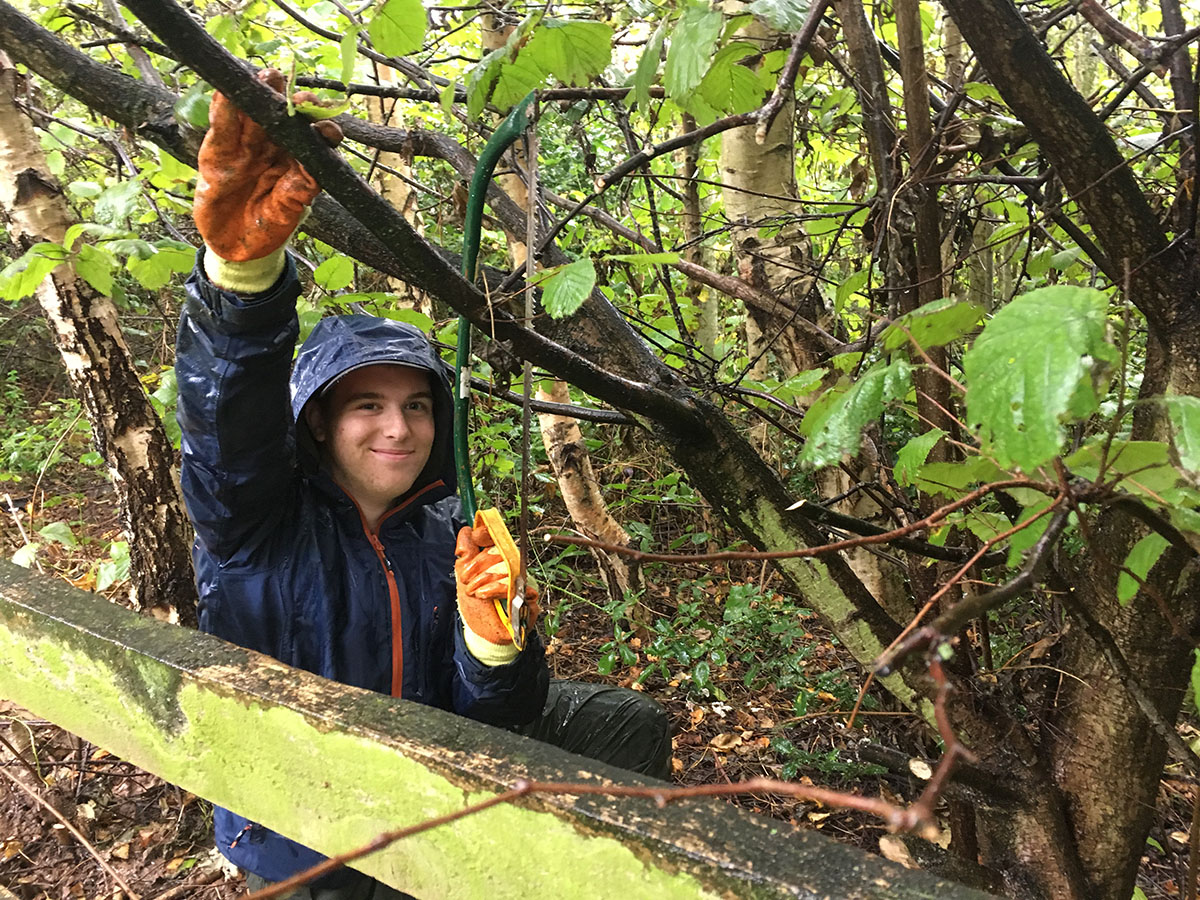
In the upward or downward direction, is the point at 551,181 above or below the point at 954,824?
above

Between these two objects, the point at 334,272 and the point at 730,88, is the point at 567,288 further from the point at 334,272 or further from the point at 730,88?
the point at 334,272

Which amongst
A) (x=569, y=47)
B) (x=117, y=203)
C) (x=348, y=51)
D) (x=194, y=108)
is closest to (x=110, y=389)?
(x=117, y=203)

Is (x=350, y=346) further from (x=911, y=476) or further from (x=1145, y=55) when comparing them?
(x=1145, y=55)

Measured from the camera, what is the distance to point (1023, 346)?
64cm

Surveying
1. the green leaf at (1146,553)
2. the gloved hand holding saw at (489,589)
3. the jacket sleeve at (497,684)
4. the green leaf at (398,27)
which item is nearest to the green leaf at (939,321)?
the green leaf at (1146,553)

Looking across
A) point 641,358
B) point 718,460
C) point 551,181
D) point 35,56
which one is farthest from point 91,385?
point 551,181

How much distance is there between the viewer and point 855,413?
3.05ft

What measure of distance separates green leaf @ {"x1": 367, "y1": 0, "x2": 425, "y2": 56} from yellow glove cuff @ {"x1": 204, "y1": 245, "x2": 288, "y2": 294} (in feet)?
1.37

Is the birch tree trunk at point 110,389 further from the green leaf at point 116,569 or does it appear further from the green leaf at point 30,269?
the green leaf at point 30,269

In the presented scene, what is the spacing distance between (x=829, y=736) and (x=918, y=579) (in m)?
1.33

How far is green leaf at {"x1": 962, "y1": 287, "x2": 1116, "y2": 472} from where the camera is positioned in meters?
0.60

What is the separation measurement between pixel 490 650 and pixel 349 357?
81 centimetres

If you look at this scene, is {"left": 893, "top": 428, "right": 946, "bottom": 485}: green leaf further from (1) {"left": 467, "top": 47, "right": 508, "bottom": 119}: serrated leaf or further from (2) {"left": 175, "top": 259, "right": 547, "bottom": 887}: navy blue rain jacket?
(2) {"left": 175, "top": 259, "right": 547, "bottom": 887}: navy blue rain jacket

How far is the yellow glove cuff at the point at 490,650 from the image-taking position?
69.3 inches
